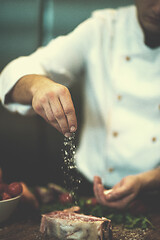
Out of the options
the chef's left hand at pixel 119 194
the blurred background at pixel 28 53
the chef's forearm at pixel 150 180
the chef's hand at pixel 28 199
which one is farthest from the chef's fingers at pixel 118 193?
the blurred background at pixel 28 53

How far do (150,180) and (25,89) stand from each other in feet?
2.20

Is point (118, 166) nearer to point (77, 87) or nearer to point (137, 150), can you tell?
point (137, 150)

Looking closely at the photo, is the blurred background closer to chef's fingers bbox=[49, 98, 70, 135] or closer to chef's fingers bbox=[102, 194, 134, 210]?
chef's fingers bbox=[102, 194, 134, 210]

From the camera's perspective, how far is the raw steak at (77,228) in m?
0.85

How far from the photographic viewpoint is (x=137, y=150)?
1.40 m

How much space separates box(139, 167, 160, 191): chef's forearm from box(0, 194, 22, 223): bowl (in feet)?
1.75

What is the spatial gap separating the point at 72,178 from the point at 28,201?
24cm

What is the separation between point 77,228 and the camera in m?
0.86

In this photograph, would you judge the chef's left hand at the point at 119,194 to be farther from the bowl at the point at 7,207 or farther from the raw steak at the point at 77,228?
the bowl at the point at 7,207

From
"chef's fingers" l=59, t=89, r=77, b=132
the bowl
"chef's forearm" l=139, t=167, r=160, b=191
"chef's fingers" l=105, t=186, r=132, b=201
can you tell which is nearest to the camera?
"chef's fingers" l=59, t=89, r=77, b=132

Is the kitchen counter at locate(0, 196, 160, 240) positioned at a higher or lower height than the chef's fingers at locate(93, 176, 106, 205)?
lower

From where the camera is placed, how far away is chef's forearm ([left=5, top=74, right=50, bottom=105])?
3.25 feet

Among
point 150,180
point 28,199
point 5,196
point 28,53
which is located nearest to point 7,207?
point 5,196

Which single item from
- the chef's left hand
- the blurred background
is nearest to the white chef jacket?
the chef's left hand
